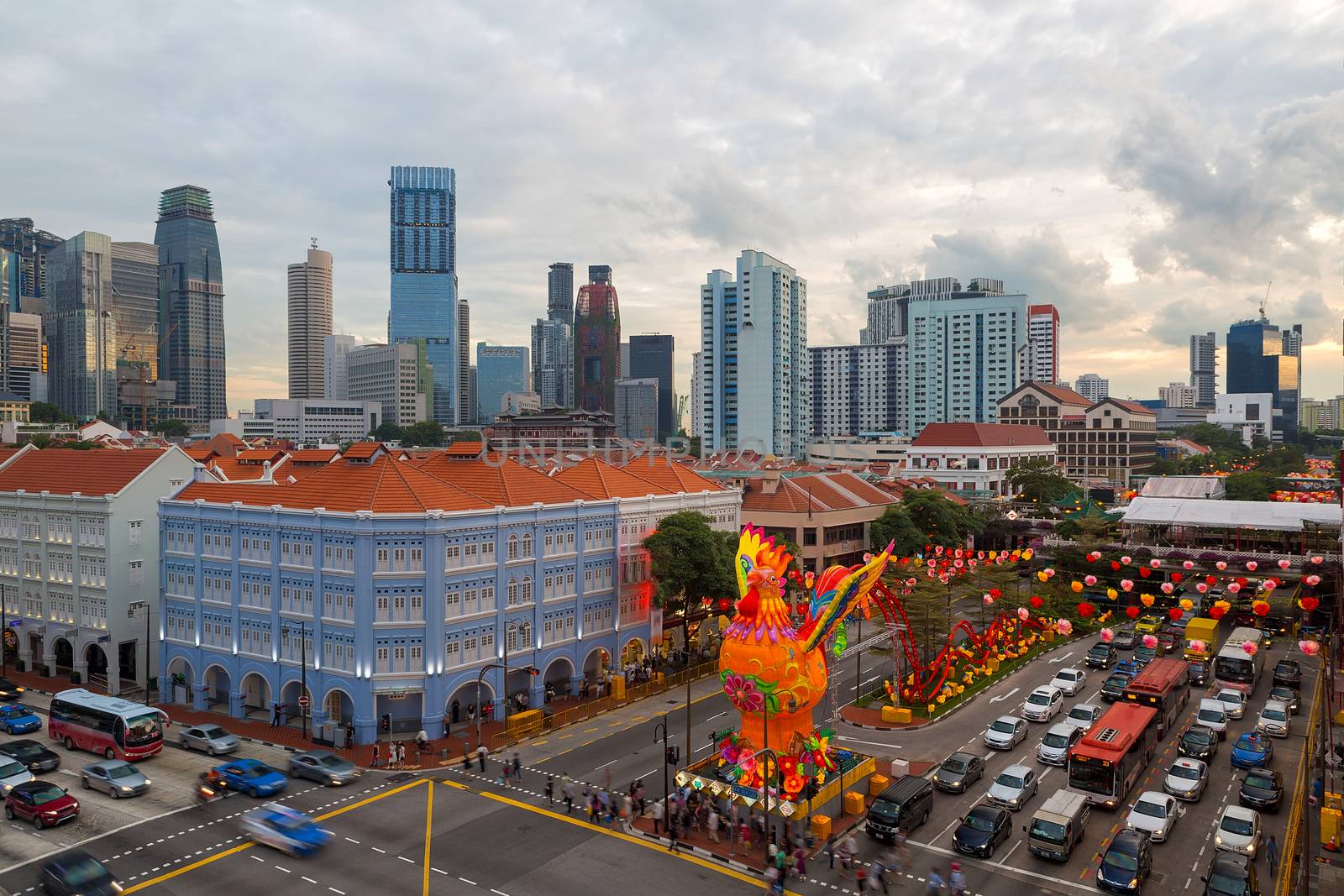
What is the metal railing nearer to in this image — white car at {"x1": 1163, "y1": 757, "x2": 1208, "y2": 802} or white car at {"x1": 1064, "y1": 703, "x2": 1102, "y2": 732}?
white car at {"x1": 1163, "y1": 757, "x2": 1208, "y2": 802}

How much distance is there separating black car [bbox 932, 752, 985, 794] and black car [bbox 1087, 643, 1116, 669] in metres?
25.1

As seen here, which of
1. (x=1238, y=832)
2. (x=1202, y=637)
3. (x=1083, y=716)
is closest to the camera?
(x=1238, y=832)

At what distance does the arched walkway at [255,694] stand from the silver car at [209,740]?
6.05 meters

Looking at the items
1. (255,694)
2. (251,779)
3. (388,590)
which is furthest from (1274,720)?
(255,694)

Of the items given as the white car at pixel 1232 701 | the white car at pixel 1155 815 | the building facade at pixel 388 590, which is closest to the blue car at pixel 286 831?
the building facade at pixel 388 590

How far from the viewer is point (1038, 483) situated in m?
129

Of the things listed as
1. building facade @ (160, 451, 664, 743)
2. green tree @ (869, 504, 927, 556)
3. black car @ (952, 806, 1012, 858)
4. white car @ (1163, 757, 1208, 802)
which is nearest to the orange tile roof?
building facade @ (160, 451, 664, 743)

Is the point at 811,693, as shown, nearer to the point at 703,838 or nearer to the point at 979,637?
the point at 703,838

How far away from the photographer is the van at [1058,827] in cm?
3528

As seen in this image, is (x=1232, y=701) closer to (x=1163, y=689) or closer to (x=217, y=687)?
(x=1163, y=689)

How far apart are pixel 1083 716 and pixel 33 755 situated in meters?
53.4

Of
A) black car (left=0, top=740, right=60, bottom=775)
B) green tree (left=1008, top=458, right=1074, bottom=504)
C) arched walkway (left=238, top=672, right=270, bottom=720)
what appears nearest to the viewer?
black car (left=0, top=740, right=60, bottom=775)

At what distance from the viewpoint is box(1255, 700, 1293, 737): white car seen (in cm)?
5019

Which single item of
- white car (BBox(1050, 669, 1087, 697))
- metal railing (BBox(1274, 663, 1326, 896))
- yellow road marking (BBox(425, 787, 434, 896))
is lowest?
yellow road marking (BBox(425, 787, 434, 896))
